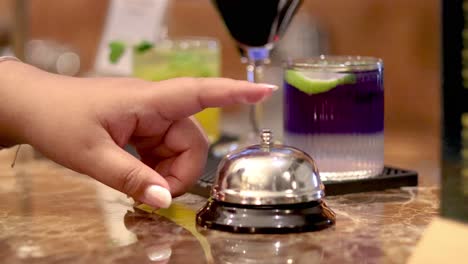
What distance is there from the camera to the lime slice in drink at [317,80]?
1039 millimetres

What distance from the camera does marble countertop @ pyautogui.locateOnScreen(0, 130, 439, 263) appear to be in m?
Result: 0.76

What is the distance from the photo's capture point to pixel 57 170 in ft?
4.10

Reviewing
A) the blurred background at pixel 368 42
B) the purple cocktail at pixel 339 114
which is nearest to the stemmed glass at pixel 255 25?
the purple cocktail at pixel 339 114

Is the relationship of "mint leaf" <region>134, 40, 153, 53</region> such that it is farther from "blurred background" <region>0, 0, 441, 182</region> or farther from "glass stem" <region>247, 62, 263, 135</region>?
"blurred background" <region>0, 0, 441, 182</region>

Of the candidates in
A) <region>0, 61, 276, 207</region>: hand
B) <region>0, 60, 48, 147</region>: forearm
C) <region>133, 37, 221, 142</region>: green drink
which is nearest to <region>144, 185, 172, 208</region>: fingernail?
<region>0, 61, 276, 207</region>: hand

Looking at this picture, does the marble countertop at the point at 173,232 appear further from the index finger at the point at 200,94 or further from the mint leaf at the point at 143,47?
the mint leaf at the point at 143,47

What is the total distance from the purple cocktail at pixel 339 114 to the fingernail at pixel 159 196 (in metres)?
0.25

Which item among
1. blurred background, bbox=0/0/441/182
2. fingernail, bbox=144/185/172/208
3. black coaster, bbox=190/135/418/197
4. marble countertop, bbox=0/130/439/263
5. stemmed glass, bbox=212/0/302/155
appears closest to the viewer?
marble countertop, bbox=0/130/439/263

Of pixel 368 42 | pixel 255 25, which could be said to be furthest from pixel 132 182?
pixel 368 42

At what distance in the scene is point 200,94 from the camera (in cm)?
87

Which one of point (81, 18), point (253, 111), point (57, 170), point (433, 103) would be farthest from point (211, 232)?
point (81, 18)

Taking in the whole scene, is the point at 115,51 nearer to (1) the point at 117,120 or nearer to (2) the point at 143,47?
(2) the point at 143,47

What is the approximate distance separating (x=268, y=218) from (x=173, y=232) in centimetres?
9

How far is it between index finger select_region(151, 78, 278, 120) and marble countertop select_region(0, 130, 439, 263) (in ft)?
0.36
